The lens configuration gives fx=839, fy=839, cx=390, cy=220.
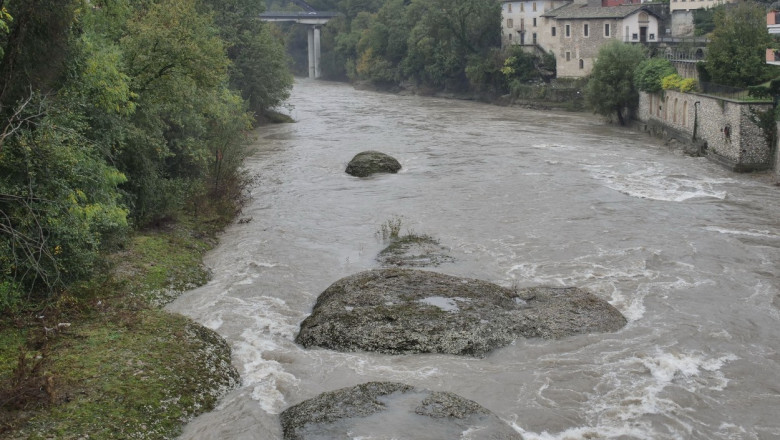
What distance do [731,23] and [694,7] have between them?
25306mm

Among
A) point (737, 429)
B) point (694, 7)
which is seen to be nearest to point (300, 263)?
point (737, 429)

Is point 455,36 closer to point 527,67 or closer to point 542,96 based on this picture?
point 527,67

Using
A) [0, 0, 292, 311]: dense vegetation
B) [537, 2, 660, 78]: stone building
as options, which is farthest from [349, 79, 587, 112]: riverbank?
[0, 0, 292, 311]: dense vegetation

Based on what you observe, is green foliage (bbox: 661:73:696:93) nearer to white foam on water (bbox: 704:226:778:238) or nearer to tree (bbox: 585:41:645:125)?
tree (bbox: 585:41:645:125)

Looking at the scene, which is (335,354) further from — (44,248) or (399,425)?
(44,248)

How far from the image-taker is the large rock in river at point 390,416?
40.2ft

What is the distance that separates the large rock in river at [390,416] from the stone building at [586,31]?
53796mm

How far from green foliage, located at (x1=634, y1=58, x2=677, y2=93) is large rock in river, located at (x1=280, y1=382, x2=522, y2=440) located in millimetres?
40898

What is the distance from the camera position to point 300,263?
22.3m

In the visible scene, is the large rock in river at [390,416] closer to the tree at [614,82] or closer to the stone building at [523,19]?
the tree at [614,82]

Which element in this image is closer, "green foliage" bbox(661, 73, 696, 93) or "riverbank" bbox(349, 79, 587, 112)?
"green foliage" bbox(661, 73, 696, 93)

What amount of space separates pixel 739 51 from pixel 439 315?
31845mm

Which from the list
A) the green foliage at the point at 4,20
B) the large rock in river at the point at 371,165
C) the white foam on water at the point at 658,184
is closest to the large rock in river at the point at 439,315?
the green foliage at the point at 4,20

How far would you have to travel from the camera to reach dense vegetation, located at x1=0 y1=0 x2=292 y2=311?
1512 centimetres
